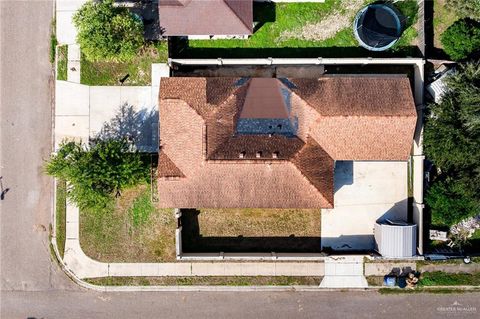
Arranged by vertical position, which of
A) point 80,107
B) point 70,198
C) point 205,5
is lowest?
point 70,198

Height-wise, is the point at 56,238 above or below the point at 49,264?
above

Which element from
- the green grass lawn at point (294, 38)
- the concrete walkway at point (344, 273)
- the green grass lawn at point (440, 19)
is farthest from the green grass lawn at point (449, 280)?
the green grass lawn at point (440, 19)

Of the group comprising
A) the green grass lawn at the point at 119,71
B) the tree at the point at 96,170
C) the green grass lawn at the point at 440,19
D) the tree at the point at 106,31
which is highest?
the green grass lawn at the point at 440,19

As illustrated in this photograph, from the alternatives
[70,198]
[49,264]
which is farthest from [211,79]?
[49,264]

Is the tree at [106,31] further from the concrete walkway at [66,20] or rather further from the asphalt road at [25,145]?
the asphalt road at [25,145]

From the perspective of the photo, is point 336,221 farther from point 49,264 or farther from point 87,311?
point 49,264

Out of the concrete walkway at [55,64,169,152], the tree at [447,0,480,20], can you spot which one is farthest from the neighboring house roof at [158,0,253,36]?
the tree at [447,0,480,20]
